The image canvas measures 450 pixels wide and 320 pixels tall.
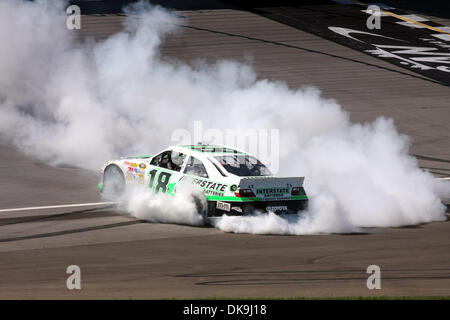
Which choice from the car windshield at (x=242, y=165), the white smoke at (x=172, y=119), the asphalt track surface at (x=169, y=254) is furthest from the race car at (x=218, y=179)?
the asphalt track surface at (x=169, y=254)

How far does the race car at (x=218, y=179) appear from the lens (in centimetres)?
1608

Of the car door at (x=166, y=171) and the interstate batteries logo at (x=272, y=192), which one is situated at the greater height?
the car door at (x=166, y=171)

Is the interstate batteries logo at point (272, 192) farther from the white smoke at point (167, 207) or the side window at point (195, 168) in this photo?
→ the side window at point (195, 168)

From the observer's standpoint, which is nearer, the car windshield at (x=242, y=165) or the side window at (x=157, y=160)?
the car windshield at (x=242, y=165)

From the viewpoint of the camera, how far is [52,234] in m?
15.8

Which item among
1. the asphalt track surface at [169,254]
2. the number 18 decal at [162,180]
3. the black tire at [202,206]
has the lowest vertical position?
the asphalt track surface at [169,254]

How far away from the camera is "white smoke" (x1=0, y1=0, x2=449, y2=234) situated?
1758 cm

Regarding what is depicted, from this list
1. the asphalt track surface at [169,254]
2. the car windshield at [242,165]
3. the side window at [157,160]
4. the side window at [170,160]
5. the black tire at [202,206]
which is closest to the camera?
the asphalt track surface at [169,254]

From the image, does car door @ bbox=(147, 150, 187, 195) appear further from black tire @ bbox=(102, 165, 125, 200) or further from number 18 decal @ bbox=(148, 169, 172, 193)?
black tire @ bbox=(102, 165, 125, 200)

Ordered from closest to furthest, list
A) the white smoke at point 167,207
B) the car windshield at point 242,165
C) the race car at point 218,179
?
1. the race car at point 218,179
2. the white smoke at point 167,207
3. the car windshield at point 242,165

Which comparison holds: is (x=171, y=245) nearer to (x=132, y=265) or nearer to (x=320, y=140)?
(x=132, y=265)

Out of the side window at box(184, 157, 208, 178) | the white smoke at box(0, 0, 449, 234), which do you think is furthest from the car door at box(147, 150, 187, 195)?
the white smoke at box(0, 0, 449, 234)
